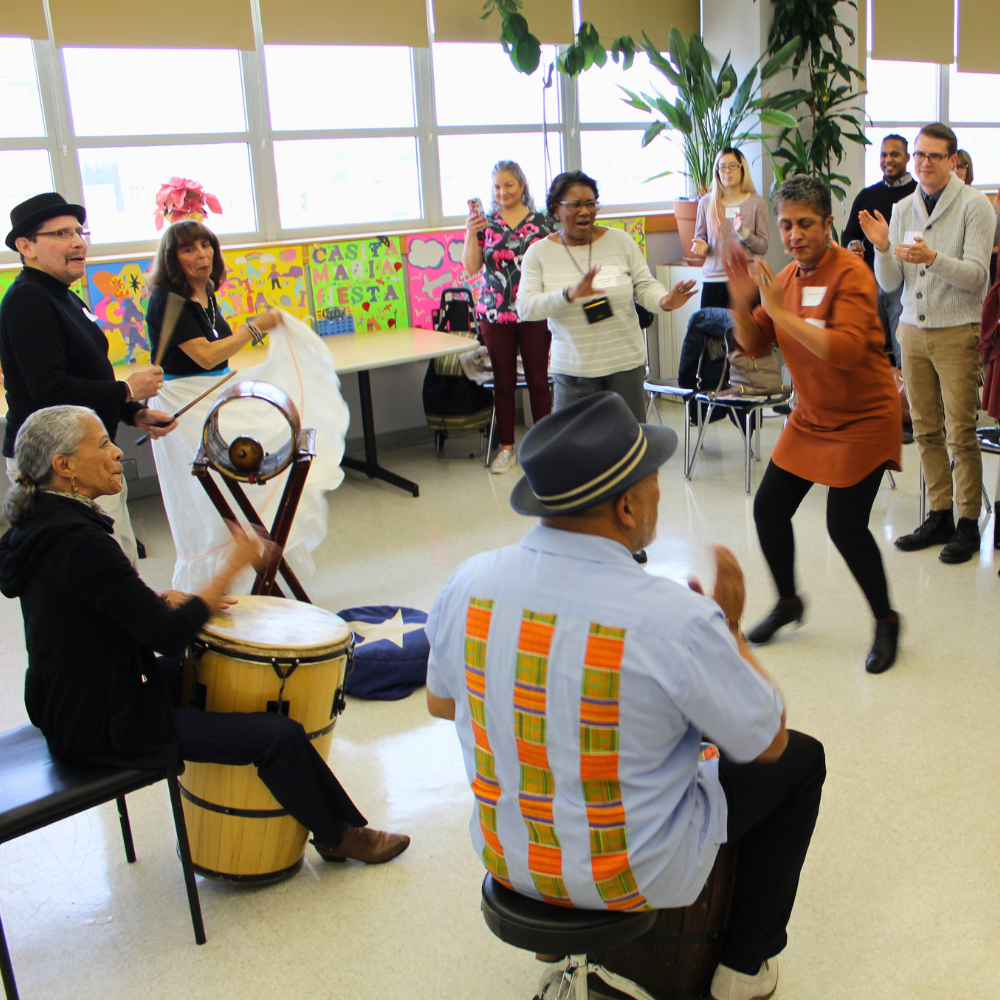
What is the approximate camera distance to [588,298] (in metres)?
3.55

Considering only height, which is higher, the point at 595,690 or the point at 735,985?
the point at 595,690

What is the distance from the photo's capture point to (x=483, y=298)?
17.9 feet

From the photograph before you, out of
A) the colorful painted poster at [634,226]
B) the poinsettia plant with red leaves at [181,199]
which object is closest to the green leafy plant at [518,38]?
the colorful painted poster at [634,226]

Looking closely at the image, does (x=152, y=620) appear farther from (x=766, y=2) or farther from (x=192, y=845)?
(x=766, y=2)

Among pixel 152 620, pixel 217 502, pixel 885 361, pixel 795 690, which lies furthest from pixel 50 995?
pixel 885 361

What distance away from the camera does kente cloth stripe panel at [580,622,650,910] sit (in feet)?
4.30

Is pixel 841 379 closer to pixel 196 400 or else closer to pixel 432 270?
pixel 196 400

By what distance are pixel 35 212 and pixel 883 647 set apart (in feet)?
9.74

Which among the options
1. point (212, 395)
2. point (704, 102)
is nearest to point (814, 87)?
point (704, 102)

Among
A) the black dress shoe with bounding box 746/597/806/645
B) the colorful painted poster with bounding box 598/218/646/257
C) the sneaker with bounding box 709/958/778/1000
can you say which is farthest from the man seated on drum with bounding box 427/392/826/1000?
the colorful painted poster with bounding box 598/218/646/257

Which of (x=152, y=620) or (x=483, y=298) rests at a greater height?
(x=483, y=298)

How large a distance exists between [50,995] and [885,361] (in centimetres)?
262

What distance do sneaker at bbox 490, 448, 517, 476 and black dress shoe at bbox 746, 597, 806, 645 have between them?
8.43ft

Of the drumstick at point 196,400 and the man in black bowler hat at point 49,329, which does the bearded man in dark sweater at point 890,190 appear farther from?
the man in black bowler hat at point 49,329
